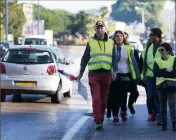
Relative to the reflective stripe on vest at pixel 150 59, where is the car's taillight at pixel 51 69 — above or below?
below

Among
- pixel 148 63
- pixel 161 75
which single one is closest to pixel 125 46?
pixel 148 63

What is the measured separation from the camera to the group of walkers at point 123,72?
10570 mm

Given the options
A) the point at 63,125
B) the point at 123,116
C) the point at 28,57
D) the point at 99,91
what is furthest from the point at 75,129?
the point at 28,57

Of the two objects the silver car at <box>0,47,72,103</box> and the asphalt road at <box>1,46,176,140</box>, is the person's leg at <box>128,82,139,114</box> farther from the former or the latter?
the silver car at <box>0,47,72,103</box>

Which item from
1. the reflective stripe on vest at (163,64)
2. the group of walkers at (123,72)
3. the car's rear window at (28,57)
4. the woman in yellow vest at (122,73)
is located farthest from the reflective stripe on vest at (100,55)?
the car's rear window at (28,57)

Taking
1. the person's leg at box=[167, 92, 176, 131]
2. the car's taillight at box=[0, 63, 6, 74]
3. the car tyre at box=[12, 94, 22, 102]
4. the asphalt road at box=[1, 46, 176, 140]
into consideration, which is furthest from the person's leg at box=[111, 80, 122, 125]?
the car tyre at box=[12, 94, 22, 102]

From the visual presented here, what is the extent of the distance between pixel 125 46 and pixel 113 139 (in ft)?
8.12

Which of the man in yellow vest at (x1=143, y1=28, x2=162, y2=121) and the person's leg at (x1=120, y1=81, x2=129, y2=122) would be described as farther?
the man in yellow vest at (x1=143, y1=28, x2=162, y2=121)

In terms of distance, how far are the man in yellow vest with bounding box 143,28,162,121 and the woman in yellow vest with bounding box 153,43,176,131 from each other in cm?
96

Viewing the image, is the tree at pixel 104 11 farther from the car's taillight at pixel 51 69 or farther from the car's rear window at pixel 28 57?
the car's taillight at pixel 51 69

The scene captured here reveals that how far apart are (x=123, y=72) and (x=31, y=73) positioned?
4301 millimetres

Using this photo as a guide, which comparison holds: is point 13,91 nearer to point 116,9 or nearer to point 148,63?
point 148,63

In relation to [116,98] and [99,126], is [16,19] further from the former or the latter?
[99,126]

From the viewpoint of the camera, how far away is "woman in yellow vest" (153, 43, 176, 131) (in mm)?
10477
